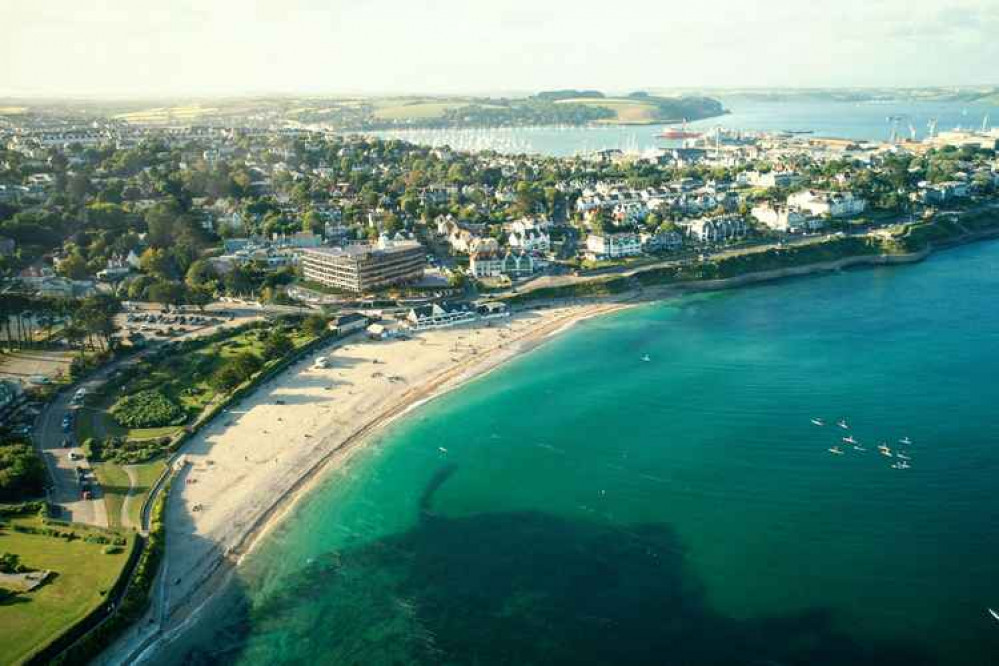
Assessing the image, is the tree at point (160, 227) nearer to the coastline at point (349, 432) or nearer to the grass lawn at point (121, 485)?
the coastline at point (349, 432)

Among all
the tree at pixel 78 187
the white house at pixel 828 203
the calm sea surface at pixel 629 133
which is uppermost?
the calm sea surface at pixel 629 133

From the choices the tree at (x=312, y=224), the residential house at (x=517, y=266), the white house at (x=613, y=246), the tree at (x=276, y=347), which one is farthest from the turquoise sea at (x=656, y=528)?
the tree at (x=312, y=224)

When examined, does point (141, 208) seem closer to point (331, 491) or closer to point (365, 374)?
point (365, 374)

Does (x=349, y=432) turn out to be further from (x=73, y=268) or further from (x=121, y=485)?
(x=73, y=268)

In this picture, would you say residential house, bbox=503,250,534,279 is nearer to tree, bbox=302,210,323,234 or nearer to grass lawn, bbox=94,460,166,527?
tree, bbox=302,210,323,234

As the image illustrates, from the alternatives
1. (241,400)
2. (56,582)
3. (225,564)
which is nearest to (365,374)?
(241,400)

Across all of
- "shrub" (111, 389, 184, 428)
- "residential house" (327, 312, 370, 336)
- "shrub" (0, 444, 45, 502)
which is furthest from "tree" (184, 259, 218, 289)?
"shrub" (0, 444, 45, 502)
